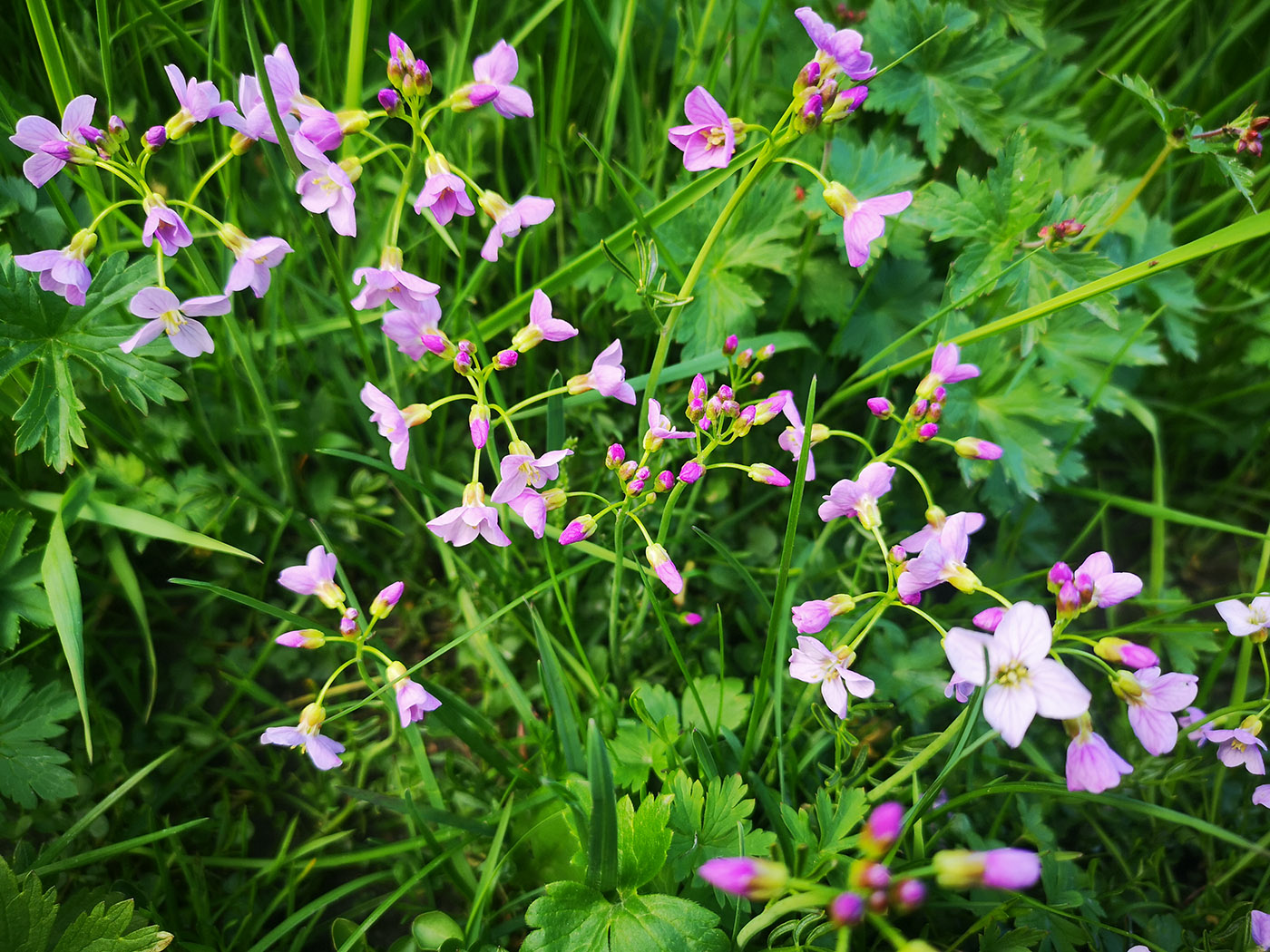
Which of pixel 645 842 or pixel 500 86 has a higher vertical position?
pixel 500 86

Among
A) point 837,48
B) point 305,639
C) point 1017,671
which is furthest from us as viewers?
point 305,639

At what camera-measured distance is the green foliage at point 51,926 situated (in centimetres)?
163

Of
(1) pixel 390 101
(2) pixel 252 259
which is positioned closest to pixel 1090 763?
(1) pixel 390 101

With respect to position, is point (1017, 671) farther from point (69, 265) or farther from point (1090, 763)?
point (69, 265)

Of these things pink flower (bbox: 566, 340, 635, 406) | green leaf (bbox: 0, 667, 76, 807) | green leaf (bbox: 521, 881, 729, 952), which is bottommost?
green leaf (bbox: 521, 881, 729, 952)

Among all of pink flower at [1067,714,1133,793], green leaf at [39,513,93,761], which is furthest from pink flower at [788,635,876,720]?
green leaf at [39,513,93,761]

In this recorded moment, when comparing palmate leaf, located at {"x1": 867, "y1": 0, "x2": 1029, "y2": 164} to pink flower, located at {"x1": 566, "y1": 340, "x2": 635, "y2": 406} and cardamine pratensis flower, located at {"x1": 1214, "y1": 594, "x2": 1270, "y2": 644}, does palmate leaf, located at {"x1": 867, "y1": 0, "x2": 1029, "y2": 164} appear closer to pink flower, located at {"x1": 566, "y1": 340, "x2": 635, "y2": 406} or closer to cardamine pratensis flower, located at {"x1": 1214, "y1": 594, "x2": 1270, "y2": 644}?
pink flower, located at {"x1": 566, "y1": 340, "x2": 635, "y2": 406}

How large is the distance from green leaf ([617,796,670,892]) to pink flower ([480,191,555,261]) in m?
1.23

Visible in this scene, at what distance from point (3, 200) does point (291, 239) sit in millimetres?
694

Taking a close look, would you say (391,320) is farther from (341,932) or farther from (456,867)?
(341,932)

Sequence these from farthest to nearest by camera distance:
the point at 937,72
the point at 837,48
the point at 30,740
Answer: the point at 937,72, the point at 30,740, the point at 837,48

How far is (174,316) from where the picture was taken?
5.78 ft

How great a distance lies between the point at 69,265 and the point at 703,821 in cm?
188

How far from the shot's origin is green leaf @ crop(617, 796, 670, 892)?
1591 mm
